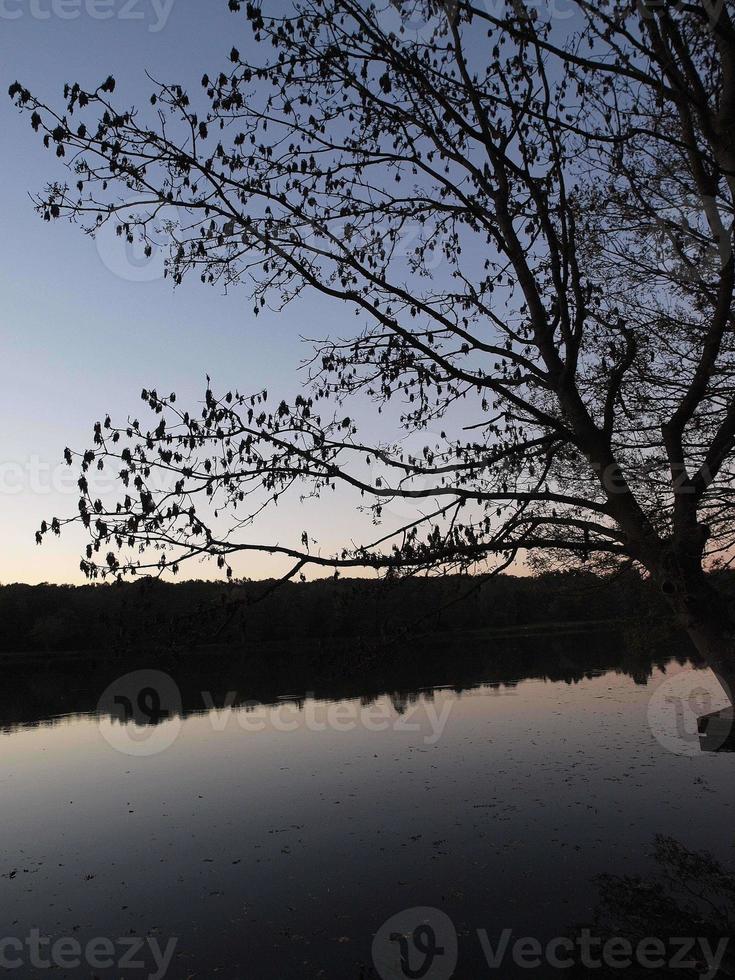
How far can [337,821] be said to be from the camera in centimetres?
1498

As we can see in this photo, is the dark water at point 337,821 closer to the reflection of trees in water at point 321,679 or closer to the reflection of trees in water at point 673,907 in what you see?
the reflection of trees in water at point 673,907

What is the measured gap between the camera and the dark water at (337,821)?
32.2ft

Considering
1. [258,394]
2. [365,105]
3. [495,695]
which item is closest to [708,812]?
[258,394]

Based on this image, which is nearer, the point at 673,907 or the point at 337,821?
the point at 673,907

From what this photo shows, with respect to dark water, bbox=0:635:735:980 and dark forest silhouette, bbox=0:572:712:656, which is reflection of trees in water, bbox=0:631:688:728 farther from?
dark forest silhouette, bbox=0:572:712:656

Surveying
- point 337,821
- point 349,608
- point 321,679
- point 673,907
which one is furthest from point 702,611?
point 321,679

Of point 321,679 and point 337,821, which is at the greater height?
point 321,679

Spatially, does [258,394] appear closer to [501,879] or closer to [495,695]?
[501,879]

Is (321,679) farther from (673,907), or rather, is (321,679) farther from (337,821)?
(673,907)

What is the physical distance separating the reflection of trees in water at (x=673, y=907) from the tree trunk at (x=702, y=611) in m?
3.24

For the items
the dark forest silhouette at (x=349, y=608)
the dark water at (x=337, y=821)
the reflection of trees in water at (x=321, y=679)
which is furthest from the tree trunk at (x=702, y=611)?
the reflection of trees in water at (x=321, y=679)

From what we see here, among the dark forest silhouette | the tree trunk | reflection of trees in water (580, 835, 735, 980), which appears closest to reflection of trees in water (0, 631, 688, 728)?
the dark forest silhouette

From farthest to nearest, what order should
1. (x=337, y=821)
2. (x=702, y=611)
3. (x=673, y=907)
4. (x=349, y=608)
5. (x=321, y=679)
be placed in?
(x=321, y=679), (x=337, y=821), (x=673, y=907), (x=349, y=608), (x=702, y=611)

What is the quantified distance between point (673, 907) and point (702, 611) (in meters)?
5.49
